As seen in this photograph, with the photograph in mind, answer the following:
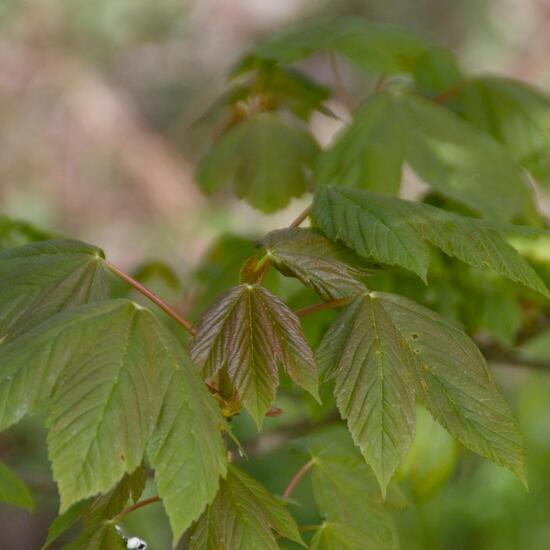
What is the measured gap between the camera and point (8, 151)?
5.16 m

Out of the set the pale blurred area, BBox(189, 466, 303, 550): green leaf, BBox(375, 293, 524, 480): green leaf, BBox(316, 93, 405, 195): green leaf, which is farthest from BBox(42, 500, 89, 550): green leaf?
the pale blurred area

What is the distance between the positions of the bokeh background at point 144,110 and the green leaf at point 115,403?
7.76ft

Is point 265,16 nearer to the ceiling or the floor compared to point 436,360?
nearer to the floor

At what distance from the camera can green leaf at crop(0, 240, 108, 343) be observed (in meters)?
0.99

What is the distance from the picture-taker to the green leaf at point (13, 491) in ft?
3.68

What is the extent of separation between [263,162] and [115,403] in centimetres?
74

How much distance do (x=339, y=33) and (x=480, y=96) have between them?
0.82 ft

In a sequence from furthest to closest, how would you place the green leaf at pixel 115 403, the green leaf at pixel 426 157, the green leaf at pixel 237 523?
the green leaf at pixel 426 157
the green leaf at pixel 237 523
the green leaf at pixel 115 403

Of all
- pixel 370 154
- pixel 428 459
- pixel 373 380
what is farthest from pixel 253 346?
pixel 428 459

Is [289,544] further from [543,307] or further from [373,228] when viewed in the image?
[373,228]

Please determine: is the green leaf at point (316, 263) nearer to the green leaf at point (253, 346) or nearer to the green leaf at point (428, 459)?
the green leaf at point (253, 346)

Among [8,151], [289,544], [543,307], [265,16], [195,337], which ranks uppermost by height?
[195,337]

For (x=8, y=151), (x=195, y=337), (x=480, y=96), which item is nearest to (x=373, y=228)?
(x=195, y=337)

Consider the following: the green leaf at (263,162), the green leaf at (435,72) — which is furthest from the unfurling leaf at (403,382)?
the green leaf at (435,72)
